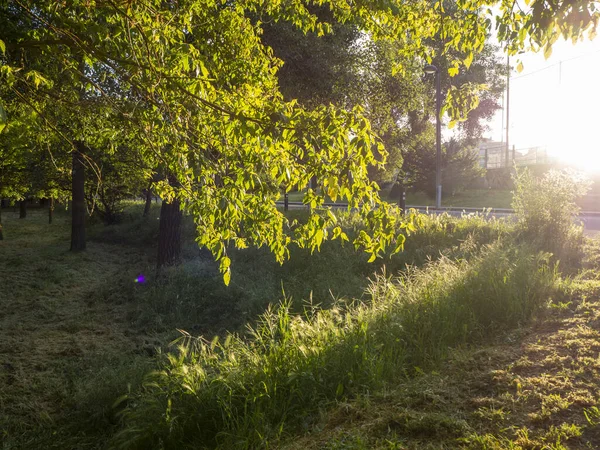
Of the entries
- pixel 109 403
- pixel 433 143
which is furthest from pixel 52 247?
pixel 433 143

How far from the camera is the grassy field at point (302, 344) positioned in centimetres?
378

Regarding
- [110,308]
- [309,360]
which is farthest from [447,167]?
[309,360]

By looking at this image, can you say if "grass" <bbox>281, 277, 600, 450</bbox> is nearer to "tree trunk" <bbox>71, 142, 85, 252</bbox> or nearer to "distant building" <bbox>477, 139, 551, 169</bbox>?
"tree trunk" <bbox>71, 142, 85, 252</bbox>

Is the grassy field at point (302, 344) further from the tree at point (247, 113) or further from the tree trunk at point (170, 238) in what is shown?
the tree at point (247, 113)

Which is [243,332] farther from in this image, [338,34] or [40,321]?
[338,34]

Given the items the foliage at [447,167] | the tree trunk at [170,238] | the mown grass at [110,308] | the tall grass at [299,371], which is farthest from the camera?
the foliage at [447,167]

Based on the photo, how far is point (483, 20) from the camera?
424 centimetres

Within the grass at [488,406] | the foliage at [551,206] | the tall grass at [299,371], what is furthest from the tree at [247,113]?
the foliage at [551,206]

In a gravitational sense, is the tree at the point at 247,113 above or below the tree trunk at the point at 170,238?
above

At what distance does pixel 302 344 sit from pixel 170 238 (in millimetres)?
8946

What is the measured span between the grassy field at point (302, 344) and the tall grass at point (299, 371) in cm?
2

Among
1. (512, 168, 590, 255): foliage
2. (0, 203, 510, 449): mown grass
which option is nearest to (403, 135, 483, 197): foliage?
(0, 203, 510, 449): mown grass

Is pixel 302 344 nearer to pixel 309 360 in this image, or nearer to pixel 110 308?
pixel 309 360

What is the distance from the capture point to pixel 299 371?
4.46 meters
